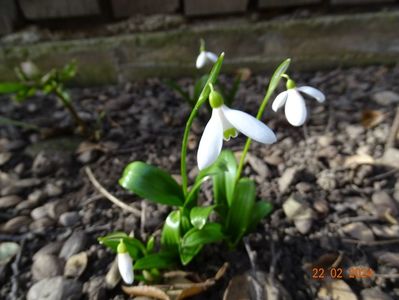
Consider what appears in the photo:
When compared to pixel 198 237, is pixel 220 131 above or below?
above

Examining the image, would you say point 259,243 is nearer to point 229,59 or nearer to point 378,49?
point 229,59

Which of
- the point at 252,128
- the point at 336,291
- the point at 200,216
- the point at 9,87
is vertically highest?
the point at 252,128

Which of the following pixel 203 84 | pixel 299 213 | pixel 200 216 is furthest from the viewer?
pixel 203 84

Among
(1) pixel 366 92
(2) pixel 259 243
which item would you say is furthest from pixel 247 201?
(1) pixel 366 92

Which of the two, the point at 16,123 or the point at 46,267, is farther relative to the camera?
the point at 16,123

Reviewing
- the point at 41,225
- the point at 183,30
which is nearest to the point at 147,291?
the point at 41,225

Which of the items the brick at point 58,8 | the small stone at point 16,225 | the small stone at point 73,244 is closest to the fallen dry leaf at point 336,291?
the small stone at point 73,244

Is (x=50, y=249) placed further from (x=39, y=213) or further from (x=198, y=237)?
(x=198, y=237)

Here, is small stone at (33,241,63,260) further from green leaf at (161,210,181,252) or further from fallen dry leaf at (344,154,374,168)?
fallen dry leaf at (344,154,374,168)
